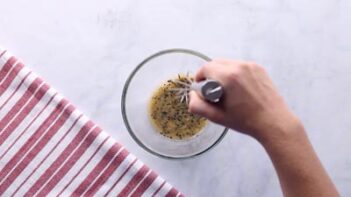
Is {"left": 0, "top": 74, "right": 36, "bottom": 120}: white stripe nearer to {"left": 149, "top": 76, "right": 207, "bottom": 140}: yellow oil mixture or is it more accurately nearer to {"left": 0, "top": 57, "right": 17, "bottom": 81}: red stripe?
{"left": 0, "top": 57, "right": 17, "bottom": 81}: red stripe

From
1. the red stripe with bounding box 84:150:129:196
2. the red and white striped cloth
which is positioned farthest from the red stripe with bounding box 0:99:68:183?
the red stripe with bounding box 84:150:129:196

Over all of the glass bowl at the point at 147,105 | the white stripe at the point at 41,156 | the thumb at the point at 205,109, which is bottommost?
the white stripe at the point at 41,156

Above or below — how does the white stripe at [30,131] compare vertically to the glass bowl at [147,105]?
below

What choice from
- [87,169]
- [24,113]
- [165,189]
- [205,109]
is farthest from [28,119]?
[205,109]

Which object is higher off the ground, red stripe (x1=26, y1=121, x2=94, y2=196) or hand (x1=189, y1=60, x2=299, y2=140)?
hand (x1=189, y1=60, x2=299, y2=140)

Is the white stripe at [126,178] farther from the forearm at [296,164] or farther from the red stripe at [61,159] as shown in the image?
the forearm at [296,164]

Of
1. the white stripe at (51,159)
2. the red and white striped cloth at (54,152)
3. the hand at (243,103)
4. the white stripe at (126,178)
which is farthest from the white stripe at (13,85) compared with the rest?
the hand at (243,103)
